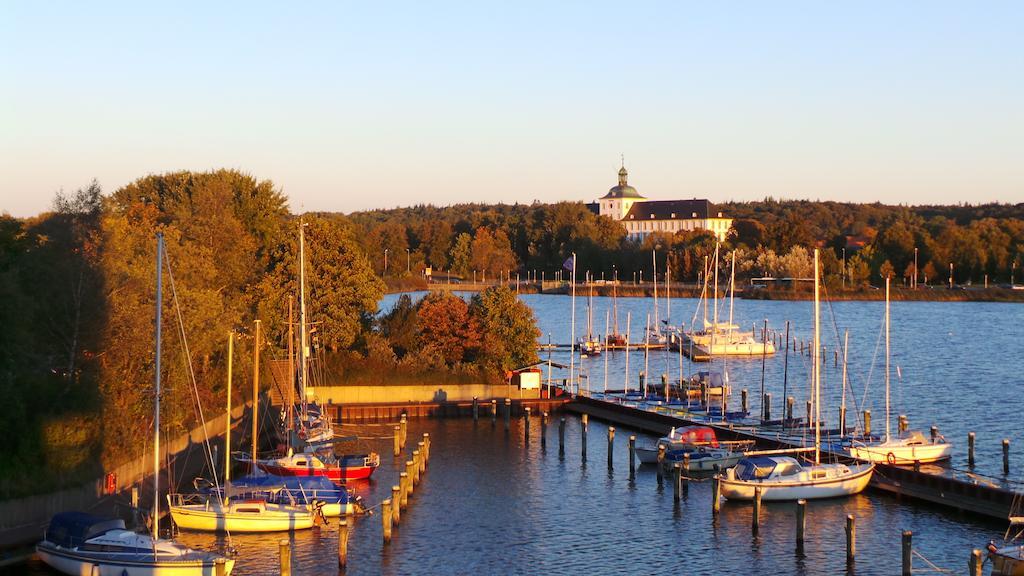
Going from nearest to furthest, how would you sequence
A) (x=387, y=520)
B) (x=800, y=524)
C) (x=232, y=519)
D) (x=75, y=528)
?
(x=75, y=528) < (x=800, y=524) < (x=387, y=520) < (x=232, y=519)

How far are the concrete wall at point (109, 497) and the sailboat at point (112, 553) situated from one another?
1.60m

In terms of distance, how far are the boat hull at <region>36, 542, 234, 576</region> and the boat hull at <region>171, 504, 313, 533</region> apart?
5586 millimetres

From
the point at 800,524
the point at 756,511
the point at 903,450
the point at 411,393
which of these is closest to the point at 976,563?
the point at 800,524

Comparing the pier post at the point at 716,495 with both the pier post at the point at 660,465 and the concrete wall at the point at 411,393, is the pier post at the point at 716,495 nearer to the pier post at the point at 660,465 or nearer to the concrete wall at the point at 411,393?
the pier post at the point at 660,465

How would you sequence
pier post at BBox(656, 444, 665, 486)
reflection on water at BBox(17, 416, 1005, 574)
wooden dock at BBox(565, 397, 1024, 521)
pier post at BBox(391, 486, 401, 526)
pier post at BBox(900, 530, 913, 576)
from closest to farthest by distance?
1. pier post at BBox(900, 530, 913, 576)
2. reflection on water at BBox(17, 416, 1005, 574)
3. pier post at BBox(391, 486, 401, 526)
4. wooden dock at BBox(565, 397, 1024, 521)
5. pier post at BBox(656, 444, 665, 486)

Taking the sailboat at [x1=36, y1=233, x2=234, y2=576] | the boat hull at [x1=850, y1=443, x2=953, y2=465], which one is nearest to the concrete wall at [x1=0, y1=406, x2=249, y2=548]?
the sailboat at [x1=36, y1=233, x2=234, y2=576]

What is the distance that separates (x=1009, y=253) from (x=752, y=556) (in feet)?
512

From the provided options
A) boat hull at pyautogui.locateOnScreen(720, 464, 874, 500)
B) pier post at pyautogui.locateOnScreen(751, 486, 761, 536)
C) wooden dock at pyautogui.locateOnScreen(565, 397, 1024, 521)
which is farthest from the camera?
boat hull at pyautogui.locateOnScreen(720, 464, 874, 500)

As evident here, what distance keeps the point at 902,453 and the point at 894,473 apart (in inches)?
175

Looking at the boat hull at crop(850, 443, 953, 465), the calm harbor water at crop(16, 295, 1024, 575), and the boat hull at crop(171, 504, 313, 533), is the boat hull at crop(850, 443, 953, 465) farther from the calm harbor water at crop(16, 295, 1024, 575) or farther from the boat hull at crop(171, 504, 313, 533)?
the boat hull at crop(171, 504, 313, 533)

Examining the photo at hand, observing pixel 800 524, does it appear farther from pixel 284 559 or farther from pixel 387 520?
pixel 284 559

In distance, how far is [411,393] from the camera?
59.3m

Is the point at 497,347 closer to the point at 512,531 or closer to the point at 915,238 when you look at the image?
the point at 512,531

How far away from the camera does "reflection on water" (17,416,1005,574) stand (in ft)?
109
